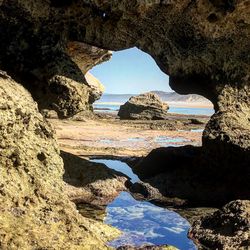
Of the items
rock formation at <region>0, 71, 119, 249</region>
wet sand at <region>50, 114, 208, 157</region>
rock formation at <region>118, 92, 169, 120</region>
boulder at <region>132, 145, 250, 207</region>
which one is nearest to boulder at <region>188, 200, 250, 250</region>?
rock formation at <region>0, 71, 119, 249</region>

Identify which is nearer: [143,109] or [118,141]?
[118,141]

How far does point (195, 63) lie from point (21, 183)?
298 inches

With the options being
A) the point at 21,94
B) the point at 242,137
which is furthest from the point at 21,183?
the point at 242,137

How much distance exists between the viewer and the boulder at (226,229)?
8312 mm

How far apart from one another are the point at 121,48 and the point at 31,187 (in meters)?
6.74

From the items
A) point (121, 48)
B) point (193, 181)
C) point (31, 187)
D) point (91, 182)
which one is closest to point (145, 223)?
point (91, 182)

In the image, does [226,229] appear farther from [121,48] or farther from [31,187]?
[121,48]

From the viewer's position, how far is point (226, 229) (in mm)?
8875

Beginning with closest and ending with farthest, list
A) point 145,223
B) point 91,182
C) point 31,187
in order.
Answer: point 31,187, point 145,223, point 91,182

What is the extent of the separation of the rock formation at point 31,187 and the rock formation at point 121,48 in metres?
0.03

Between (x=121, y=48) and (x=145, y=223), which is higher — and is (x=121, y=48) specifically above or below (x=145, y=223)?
above

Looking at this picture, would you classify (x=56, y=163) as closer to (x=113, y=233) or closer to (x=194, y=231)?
(x=113, y=233)

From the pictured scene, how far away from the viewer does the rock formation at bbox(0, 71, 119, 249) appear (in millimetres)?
6824

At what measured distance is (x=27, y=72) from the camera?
11047 mm
